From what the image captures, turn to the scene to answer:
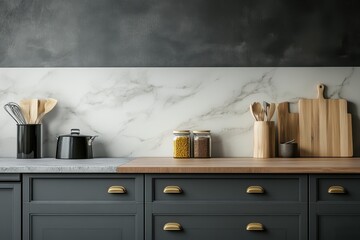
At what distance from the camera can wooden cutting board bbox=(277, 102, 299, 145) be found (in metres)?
3.51

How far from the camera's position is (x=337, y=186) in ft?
9.24

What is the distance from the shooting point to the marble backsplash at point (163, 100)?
3555 mm

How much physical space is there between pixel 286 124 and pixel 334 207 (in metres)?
0.86

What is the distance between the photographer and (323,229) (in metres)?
2.81

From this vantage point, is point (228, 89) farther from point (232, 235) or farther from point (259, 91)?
point (232, 235)

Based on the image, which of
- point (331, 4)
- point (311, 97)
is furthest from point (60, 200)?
point (331, 4)

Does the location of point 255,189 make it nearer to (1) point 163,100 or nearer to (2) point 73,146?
(1) point 163,100

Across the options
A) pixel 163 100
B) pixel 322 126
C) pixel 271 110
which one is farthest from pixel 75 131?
pixel 322 126

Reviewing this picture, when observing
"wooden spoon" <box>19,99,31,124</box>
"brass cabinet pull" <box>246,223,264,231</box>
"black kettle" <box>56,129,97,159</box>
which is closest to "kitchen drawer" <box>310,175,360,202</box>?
"brass cabinet pull" <box>246,223,264,231</box>

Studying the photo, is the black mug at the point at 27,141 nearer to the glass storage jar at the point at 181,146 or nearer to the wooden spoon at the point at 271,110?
the glass storage jar at the point at 181,146

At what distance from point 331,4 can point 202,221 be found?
6.00 ft

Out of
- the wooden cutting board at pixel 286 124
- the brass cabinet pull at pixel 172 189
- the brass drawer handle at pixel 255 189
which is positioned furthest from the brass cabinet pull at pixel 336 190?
the brass cabinet pull at pixel 172 189

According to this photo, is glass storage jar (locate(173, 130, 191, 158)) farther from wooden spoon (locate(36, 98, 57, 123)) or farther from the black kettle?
wooden spoon (locate(36, 98, 57, 123))

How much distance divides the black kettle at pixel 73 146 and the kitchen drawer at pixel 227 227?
2.53ft
